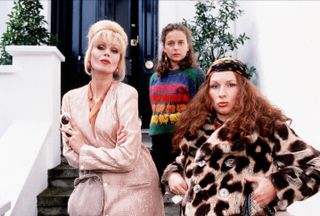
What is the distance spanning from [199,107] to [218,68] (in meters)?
0.23

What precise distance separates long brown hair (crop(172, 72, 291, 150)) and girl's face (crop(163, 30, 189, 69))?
75 cm

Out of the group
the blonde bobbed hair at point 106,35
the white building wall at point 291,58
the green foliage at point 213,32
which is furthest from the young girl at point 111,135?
the green foliage at point 213,32

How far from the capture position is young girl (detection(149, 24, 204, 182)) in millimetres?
2734

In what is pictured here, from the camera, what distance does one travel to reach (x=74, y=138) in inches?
73.9

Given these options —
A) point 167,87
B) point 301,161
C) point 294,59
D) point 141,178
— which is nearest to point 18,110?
point 167,87

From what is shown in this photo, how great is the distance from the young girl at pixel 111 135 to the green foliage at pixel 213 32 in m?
3.54

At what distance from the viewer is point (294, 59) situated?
3818 millimetres

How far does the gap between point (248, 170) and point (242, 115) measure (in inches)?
10.0

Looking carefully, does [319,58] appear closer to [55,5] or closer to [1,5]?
[55,5]

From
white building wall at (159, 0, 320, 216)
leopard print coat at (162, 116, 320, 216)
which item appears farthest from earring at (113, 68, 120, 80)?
white building wall at (159, 0, 320, 216)

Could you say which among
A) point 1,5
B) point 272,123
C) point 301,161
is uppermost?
point 1,5

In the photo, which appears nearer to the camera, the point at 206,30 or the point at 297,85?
the point at 297,85

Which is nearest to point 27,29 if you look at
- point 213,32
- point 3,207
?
point 213,32

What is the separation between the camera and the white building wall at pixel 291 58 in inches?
130
